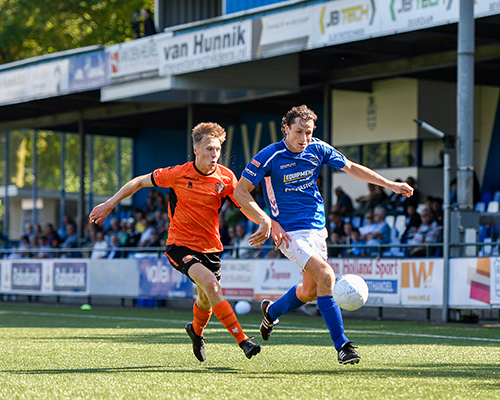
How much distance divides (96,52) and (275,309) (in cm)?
1552

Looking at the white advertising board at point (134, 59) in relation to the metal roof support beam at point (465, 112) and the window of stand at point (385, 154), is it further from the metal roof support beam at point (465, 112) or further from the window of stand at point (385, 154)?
the metal roof support beam at point (465, 112)

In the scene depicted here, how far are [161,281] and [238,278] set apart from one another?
7.10 ft

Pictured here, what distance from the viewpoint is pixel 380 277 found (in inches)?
590

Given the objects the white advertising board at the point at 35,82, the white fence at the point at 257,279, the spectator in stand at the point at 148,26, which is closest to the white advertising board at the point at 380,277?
the white fence at the point at 257,279

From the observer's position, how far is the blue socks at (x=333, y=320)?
6.64m

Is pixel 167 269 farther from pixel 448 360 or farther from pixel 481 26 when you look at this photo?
pixel 448 360

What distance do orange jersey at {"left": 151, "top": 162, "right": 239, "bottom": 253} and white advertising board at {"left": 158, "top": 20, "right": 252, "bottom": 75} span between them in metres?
11.1

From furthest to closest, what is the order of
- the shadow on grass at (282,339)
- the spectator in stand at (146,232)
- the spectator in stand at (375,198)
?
the spectator in stand at (146,232)
the spectator in stand at (375,198)
the shadow on grass at (282,339)

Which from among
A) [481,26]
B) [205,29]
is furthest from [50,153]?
[481,26]

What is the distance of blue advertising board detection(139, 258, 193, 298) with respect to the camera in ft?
→ 59.8

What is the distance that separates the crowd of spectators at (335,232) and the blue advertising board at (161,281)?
35 centimetres

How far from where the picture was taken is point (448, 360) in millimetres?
7680

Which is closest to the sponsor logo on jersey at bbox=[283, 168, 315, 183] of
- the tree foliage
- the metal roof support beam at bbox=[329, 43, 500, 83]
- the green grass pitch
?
the green grass pitch

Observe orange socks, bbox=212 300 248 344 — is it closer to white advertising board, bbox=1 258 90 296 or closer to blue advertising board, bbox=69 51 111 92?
white advertising board, bbox=1 258 90 296
